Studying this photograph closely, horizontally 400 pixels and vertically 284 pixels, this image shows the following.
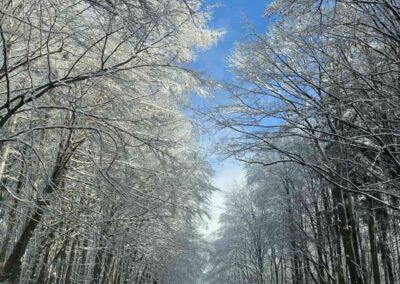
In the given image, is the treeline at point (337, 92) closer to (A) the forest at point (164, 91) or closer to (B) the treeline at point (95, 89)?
(A) the forest at point (164, 91)

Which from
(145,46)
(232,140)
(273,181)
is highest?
(273,181)

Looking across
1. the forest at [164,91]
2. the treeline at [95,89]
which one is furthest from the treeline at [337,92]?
the treeline at [95,89]

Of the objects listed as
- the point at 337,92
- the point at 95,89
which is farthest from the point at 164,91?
the point at 337,92

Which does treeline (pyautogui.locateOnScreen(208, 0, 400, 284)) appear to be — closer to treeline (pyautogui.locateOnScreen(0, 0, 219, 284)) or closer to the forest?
the forest

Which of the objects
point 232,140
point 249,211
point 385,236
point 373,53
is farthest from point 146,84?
point 249,211

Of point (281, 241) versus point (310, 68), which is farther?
point (281, 241)

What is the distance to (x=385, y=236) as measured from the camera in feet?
41.1

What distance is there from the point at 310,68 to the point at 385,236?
27.0ft

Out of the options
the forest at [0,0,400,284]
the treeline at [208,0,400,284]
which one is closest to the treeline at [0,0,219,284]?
the forest at [0,0,400,284]

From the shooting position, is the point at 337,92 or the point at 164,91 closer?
the point at 337,92

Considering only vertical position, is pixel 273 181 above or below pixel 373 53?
above

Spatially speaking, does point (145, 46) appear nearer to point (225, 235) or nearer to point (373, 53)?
point (373, 53)

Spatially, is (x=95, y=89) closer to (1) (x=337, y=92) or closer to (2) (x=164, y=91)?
(2) (x=164, y=91)

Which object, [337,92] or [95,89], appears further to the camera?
[95,89]
